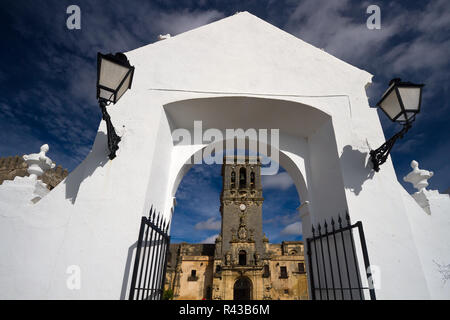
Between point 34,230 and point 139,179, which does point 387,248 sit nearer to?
point 139,179

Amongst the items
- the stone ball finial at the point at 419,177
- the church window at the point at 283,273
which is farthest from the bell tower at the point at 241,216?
the stone ball finial at the point at 419,177

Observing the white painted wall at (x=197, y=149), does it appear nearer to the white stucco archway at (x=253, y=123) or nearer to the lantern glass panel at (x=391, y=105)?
the white stucco archway at (x=253, y=123)

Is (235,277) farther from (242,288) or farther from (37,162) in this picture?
(37,162)

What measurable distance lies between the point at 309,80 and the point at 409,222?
8.15ft

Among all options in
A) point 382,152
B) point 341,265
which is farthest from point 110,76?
point 341,265

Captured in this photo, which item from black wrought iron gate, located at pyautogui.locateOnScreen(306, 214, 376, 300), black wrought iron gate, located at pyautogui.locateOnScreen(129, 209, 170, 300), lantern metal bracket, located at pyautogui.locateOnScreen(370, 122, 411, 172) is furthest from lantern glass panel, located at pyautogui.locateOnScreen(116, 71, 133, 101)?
lantern metal bracket, located at pyautogui.locateOnScreen(370, 122, 411, 172)

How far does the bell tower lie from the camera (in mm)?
29016

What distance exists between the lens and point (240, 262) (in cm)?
2914

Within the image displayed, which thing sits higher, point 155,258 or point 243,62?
point 243,62

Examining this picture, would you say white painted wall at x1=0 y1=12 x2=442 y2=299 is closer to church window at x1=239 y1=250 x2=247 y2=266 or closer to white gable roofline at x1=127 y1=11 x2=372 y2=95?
white gable roofline at x1=127 y1=11 x2=372 y2=95

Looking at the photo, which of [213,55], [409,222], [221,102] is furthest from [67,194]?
[409,222]

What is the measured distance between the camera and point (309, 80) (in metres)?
4.09

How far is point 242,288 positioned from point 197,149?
2775 cm

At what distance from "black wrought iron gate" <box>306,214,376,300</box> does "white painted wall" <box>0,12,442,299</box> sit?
22cm
